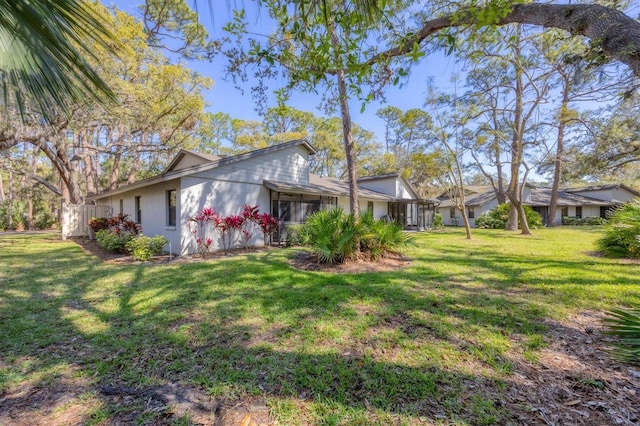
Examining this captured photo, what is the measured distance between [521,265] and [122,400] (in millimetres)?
8728

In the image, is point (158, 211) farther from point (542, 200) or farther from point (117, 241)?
point (542, 200)

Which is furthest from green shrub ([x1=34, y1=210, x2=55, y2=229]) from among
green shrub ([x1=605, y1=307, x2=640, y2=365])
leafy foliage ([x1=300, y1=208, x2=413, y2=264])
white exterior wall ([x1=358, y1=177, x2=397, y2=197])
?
green shrub ([x1=605, y1=307, x2=640, y2=365])

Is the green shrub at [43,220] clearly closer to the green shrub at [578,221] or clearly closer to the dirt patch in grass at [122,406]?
the dirt patch in grass at [122,406]

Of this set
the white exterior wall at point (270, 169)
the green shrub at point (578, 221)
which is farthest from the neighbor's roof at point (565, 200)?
→ the white exterior wall at point (270, 169)

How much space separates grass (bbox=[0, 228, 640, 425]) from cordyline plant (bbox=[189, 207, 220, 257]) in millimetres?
3011

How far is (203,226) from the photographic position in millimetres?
10047

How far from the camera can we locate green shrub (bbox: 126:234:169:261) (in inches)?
343

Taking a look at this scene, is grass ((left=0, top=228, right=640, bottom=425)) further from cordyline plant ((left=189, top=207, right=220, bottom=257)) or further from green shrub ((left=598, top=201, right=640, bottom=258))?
cordyline plant ((left=189, top=207, right=220, bottom=257))

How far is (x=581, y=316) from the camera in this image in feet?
13.0

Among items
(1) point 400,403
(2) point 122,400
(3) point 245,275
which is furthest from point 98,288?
(1) point 400,403

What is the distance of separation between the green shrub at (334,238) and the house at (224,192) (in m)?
1.56

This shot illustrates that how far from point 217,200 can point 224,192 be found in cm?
44

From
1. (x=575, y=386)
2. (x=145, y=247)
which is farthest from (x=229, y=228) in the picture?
(x=575, y=386)

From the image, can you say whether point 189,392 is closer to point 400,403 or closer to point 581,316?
point 400,403
